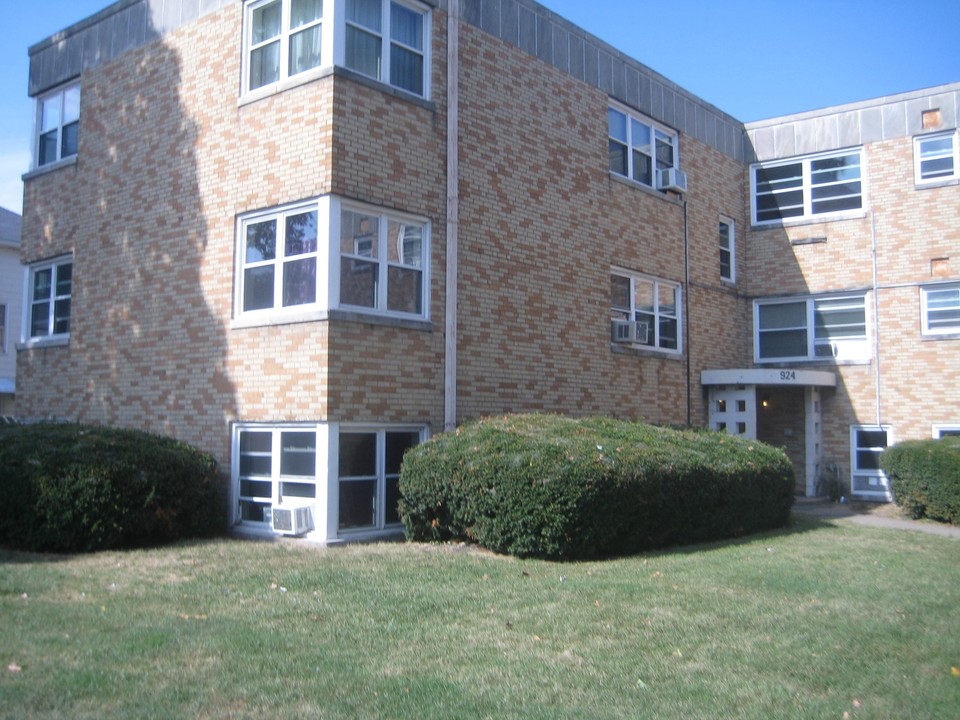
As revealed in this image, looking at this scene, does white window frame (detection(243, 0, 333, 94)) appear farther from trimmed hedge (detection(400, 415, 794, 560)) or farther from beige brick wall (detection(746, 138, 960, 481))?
beige brick wall (detection(746, 138, 960, 481))

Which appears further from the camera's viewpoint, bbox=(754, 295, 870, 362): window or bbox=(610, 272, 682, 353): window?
bbox=(754, 295, 870, 362): window

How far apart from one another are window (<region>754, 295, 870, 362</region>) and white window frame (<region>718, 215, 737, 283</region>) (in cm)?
97

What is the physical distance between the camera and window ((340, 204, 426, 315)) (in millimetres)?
12266

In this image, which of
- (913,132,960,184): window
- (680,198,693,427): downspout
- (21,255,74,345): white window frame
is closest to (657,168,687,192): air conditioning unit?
(680,198,693,427): downspout

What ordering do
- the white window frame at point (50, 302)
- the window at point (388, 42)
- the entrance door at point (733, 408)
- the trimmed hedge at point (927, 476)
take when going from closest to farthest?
the window at point (388, 42) → the trimmed hedge at point (927, 476) → the white window frame at point (50, 302) → the entrance door at point (733, 408)

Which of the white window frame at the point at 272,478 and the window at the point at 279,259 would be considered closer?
the white window frame at the point at 272,478

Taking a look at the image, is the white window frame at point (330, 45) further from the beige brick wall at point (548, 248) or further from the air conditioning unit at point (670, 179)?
the air conditioning unit at point (670, 179)

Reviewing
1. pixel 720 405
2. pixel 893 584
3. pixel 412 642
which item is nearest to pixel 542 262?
pixel 720 405

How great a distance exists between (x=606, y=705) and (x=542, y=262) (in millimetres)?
10072

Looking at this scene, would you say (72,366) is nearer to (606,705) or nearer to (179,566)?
(179,566)

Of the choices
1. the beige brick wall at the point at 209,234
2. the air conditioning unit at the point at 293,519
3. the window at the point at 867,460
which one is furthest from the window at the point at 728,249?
the air conditioning unit at the point at 293,519

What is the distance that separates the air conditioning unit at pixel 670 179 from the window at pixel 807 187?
3.58 metres

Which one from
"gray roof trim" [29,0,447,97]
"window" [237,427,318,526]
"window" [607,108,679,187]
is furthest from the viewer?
"window" [607,108,679,187]

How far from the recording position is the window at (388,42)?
12.7m
